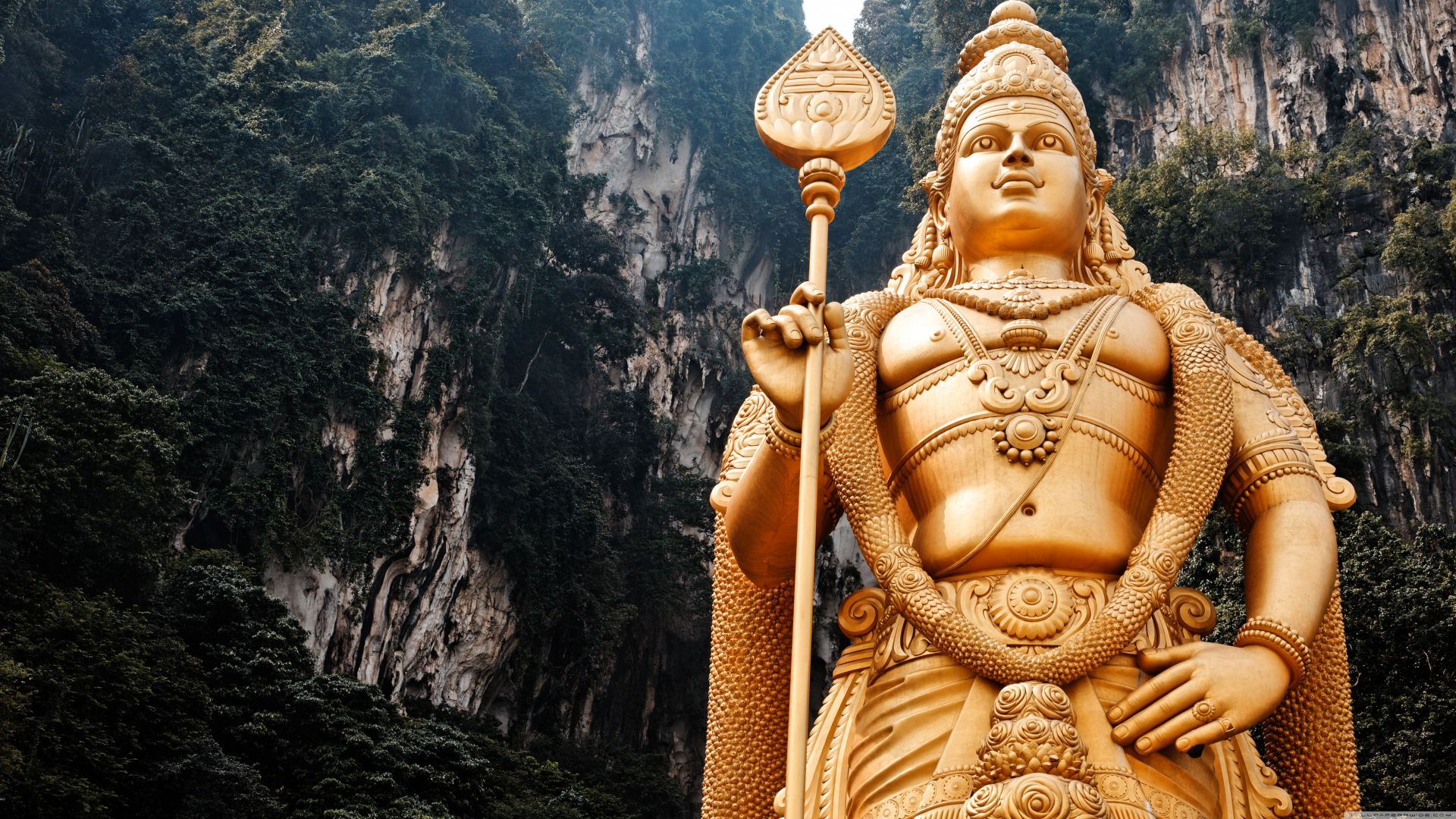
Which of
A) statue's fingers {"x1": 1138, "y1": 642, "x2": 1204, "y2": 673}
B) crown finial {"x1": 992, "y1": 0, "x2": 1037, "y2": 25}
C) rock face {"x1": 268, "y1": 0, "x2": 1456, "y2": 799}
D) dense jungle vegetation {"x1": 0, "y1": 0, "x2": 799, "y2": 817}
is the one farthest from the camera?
rock face {"x1": 268, "y1": 0, "x2": 1456, "y2": 799}

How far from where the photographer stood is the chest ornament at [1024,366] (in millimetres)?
4188

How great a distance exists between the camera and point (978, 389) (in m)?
4.31

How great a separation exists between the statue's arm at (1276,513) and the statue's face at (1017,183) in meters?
0.68

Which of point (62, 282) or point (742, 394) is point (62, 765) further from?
point (742, 394)

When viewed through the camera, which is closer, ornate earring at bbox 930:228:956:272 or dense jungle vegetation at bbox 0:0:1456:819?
ornate earring at bbox 930:228:956:272

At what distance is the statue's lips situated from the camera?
4695 mm

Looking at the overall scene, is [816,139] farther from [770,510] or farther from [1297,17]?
[1297,17]

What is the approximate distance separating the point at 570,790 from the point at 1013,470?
1496 centimetres

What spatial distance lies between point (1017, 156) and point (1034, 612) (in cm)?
152

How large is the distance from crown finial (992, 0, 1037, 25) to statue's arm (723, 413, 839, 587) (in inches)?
75.6

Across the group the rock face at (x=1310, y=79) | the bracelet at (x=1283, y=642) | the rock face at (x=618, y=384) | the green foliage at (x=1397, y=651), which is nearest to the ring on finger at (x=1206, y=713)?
the bracelet at (x=1283, y=642)

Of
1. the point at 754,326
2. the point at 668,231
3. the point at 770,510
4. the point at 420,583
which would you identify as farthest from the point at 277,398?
the point at 754,326

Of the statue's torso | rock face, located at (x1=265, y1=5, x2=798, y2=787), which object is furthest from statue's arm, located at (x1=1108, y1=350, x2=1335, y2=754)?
rock face, located at (x1=265, y1=5, x2=798, y2=787)

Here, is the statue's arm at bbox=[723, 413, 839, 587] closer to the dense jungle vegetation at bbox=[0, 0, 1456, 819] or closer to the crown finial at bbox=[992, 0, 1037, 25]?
the crown finial at bbox=[992, 0, 1037, 25]
